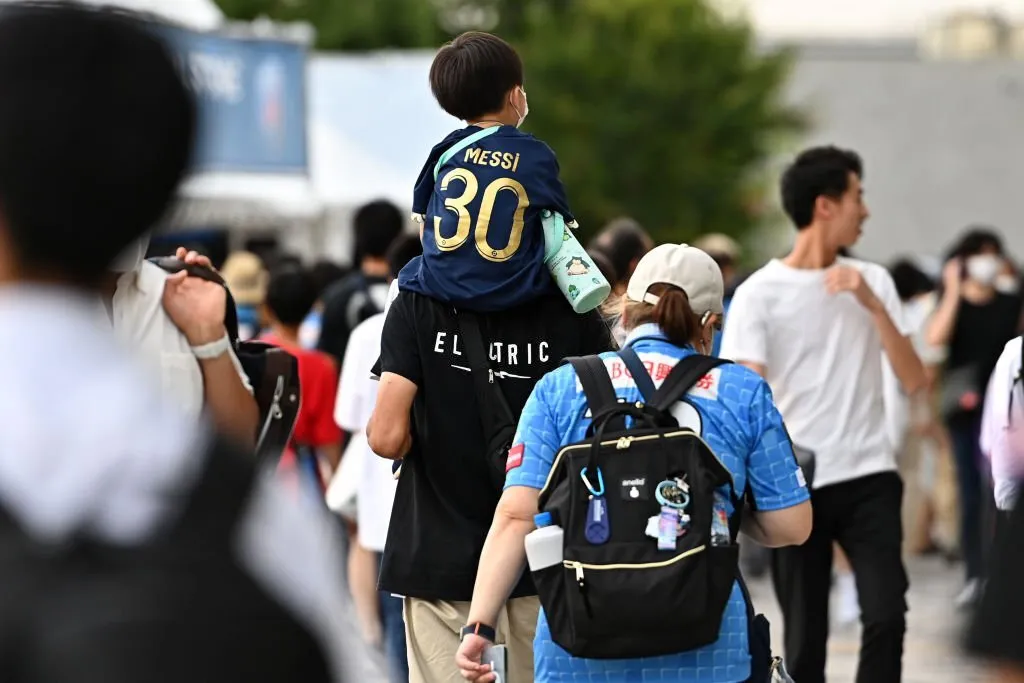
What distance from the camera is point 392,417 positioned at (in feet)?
14.5

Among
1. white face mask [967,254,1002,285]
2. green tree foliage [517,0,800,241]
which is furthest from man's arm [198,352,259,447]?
green tree foliage [517,0,800,241]

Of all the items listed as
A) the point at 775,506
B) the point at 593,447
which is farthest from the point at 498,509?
the point at 775,506

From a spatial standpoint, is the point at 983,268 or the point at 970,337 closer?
the point at 970,337

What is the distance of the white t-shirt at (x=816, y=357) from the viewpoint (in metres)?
6.39

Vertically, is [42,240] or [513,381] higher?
[42,240]

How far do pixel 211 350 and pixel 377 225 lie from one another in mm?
4624

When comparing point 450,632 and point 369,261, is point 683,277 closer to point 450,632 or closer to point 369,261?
point 450,632

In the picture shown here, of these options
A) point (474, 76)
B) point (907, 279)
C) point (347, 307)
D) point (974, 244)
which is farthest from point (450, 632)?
point (907, 279)

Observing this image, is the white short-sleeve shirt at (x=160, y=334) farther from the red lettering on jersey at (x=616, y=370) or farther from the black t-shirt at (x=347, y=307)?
the black t-shirt at (x=347, y=307)

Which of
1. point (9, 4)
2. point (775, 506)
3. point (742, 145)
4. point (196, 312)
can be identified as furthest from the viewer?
point (742, 145)

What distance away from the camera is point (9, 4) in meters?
1.50

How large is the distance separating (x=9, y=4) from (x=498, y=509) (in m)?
2.67

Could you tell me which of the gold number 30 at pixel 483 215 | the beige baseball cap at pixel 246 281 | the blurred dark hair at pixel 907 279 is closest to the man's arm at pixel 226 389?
the gold number 30 at pixel 483 215

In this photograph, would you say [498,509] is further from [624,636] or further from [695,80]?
[695,80]
